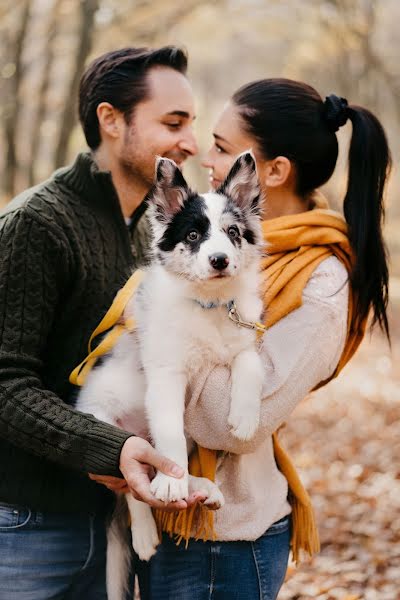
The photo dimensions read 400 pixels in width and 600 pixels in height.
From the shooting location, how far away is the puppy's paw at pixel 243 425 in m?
2.10

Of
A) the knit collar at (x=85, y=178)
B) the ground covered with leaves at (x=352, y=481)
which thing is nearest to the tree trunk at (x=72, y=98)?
the ground covered with leaves at (x=352, y=481)

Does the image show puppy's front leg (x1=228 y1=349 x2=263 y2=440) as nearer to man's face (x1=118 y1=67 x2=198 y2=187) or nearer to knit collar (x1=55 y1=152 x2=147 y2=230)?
knit collar (x1=55 y1=152 x2=147 y2=230)

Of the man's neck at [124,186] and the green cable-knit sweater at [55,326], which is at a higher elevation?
the man's neck at [124,186]

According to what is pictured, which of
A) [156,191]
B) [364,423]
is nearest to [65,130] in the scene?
[364,423]

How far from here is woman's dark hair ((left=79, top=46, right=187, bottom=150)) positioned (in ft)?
9.41

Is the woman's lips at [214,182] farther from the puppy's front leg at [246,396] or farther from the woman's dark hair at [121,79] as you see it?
the puppy's front leg at [246,396]

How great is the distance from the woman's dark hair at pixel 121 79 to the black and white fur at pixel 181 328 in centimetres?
66

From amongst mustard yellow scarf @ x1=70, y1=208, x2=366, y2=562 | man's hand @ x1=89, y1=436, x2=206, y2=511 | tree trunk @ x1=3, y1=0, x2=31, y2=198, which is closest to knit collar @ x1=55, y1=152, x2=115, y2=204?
mustard yellow scarf @ x1=70, y1=208, x2=366, y2=562

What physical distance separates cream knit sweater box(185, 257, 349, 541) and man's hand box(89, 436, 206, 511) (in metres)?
0.17

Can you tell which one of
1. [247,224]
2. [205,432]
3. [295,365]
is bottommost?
[205,432]

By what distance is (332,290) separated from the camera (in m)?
2.31

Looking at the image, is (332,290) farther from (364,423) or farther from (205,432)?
Answer: (364,423)

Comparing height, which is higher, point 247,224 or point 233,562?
point 247,224

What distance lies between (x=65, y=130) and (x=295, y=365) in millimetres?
8303
